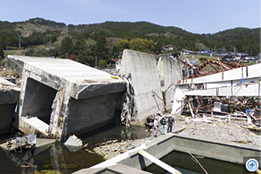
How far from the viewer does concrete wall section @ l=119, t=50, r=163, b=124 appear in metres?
14.2

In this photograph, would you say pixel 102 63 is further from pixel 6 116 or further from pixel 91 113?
pixel 91 113

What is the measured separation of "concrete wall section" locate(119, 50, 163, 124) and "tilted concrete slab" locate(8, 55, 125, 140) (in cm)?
125

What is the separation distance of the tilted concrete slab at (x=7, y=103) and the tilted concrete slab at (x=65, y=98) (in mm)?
434

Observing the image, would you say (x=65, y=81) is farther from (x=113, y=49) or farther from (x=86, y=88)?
(x=113, y=49)

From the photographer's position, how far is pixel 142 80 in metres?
15.4

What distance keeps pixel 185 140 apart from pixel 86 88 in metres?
5.51

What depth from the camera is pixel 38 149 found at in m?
9.73

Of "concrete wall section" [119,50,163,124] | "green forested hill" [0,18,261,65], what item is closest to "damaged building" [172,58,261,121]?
"concrete wall section" [119,50,163,124]

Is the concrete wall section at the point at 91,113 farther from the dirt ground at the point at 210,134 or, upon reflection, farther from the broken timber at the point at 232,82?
the broken timber at the point at 232,82

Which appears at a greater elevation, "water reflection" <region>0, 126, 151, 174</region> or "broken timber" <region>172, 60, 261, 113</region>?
"broken timber" <region>172, 60, 261, 113</region>

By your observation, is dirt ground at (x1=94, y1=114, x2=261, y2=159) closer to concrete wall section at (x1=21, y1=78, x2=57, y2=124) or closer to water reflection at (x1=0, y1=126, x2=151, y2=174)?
water reflection at (x1=0, y1=126, x2=151, y2=174)

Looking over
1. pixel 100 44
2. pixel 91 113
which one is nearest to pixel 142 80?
pixel 91 113

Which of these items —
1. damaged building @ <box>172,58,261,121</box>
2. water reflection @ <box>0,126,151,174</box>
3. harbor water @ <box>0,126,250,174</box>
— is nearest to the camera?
harbor water @ <box>0,126,250,174</box>

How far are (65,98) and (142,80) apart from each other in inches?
271
